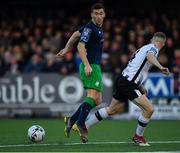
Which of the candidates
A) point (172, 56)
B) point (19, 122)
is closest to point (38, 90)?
point (19, 122)

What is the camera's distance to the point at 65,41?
76.3 ft

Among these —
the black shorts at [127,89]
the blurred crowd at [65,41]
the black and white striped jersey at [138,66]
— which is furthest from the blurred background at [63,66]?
the black and white striped jersey at [138,66]

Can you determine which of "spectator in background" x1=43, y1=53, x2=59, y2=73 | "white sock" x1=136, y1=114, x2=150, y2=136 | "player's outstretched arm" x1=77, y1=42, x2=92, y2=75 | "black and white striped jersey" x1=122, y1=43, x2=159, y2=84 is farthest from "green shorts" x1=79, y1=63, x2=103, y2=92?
"spectator in background" x1=43, y1=53, x2=59, y2=73

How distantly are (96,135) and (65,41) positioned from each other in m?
8.56

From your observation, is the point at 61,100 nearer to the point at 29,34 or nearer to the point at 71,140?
the point at 29,34

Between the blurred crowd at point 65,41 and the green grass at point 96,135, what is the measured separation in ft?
7.61

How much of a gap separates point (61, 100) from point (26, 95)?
1.05m

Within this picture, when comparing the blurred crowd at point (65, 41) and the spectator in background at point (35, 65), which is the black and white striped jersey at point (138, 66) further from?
the spectator in background at point (35, 65)

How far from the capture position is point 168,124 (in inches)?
735

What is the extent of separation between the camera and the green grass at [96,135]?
12.0m

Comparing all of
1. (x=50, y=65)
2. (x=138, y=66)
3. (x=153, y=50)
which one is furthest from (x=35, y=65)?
(x=153, y=50)

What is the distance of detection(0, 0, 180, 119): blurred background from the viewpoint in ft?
69.2

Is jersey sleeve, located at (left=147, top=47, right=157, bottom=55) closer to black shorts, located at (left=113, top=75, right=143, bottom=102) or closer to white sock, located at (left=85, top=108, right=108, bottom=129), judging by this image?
black shorts, located at (left=113, top=75, right=143, bottom=102)

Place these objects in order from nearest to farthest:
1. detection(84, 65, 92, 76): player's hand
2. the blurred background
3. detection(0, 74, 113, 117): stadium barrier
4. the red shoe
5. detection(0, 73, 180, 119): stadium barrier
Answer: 1. detection(84, 65, 92, 76): player's hand
2. the red shoe
3. the blurred background
4. detection(0, 73, 180, 119): stadium barrier
5. detection(0, 74, 113, 117): stadium barrier
